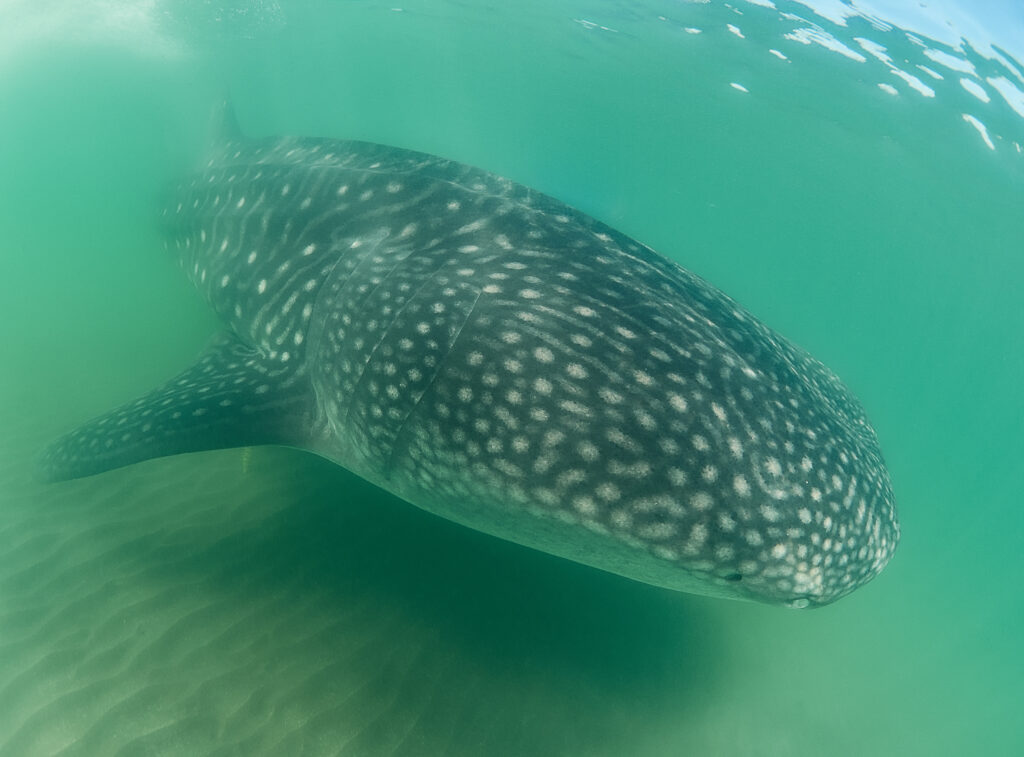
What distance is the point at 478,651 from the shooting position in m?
4.59

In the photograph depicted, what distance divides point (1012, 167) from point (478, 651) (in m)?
30.9

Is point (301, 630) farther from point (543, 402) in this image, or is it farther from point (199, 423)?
point (543, 402)

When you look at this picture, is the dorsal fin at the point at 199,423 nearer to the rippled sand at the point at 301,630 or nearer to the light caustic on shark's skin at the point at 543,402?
the light caustic on shark's skin at the point at 543,402

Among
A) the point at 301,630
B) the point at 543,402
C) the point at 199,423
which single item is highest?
the point at 543,402

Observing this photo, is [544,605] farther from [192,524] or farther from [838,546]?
[192,524]

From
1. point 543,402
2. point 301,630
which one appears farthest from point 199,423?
point 543,402

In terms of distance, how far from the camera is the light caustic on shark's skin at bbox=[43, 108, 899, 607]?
114 inches

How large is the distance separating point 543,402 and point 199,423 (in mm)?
2786

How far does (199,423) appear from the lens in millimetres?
4238

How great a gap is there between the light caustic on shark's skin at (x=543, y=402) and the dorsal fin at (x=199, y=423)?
0.7 inches

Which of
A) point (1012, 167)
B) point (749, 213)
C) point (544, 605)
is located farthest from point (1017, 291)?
point (544, 605)

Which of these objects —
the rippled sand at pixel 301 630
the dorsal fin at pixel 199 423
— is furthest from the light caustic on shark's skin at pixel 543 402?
the rippled sand at pixel 301 630

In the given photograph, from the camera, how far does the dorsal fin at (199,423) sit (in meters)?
4.21

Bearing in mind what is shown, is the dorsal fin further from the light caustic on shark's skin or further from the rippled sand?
the rippled sand
